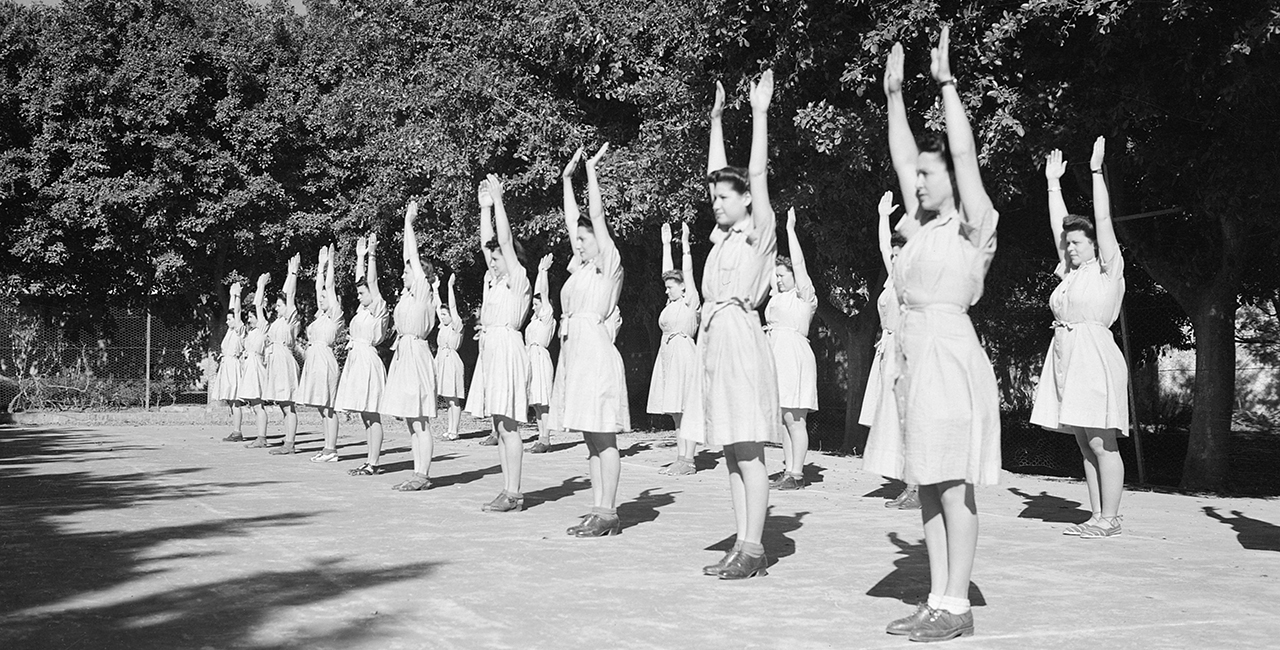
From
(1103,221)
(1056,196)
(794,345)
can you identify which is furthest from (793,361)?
(1103,221)

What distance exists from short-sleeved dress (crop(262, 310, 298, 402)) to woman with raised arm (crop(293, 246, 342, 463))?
4.95ft

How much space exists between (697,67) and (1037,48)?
17.0ft

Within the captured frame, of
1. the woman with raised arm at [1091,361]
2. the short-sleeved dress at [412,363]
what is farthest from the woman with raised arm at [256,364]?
the woman with raised arm at [1091,361]

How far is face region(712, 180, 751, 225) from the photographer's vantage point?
6.81 meters

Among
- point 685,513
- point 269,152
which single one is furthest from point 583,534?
point 269,152

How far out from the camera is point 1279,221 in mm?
12117

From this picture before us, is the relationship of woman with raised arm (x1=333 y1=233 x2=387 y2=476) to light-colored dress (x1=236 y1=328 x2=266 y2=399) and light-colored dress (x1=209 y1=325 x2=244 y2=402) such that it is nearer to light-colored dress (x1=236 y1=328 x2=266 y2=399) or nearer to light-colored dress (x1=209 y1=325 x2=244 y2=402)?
light-colored dress (x1=236 y1=328 x2=266 y2=399)

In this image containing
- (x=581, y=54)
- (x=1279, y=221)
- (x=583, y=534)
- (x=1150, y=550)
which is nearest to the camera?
(x=1150, y=550)

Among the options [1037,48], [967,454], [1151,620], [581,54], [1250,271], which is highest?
[581,54]

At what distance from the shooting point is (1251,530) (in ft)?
29.6

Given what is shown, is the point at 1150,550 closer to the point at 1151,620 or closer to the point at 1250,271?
the point at 1151,620

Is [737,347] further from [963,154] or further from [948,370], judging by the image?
[963,154]

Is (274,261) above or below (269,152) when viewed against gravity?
below

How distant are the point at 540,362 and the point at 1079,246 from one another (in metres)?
5.36
